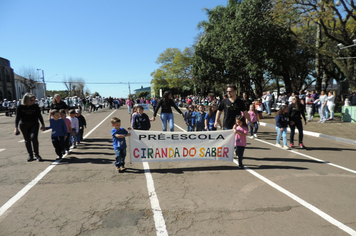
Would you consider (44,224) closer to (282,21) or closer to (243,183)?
(243,183)

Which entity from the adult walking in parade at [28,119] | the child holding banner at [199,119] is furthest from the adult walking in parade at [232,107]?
the adult walking in parade at [28,119]

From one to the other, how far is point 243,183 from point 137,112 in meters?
3.55

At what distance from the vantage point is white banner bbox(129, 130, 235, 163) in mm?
5867

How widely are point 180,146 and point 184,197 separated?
1867mm

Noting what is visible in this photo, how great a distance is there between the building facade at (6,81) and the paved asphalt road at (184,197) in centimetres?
5895

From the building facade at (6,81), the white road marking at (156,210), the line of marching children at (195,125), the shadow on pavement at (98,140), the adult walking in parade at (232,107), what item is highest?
the building facade at (6,81)

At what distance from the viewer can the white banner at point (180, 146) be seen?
19.2 feet

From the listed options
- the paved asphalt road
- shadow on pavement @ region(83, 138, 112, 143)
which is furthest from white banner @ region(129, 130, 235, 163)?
shadow on pavement @ region(83, 138, 112, 143)

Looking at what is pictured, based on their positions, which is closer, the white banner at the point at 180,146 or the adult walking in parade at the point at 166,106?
the white banner at the point at 180,146

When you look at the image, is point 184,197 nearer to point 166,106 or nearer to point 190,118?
point 166,106

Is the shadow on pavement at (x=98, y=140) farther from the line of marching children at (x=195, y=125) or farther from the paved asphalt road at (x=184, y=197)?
the line of marching children at (x=195, y=125)

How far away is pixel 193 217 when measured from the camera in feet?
11.7

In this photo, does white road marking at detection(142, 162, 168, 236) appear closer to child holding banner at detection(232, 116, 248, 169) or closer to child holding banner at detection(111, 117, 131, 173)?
child holding banner at detection(111, 117, 131, 173)

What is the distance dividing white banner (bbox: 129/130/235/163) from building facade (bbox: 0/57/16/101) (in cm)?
6089
